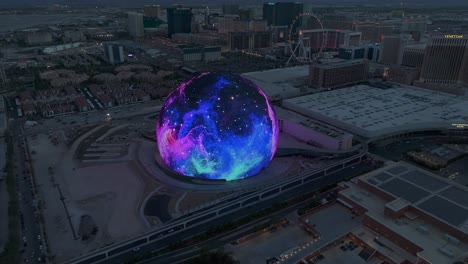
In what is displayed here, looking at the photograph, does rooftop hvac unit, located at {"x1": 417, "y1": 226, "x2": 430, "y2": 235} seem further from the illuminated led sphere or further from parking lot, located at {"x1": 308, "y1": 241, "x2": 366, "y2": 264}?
the illuminated led sphere

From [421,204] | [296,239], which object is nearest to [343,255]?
[296,239]

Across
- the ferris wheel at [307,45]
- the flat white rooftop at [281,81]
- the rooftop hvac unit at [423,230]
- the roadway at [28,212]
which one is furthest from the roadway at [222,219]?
the ferris wheel at [307,45]

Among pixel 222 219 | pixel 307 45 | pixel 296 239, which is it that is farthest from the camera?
pixel 307 45

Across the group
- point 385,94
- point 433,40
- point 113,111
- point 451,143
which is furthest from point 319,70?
point 113,111

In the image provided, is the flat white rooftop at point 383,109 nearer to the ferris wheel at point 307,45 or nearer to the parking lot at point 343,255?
the parking lot at point 343,255

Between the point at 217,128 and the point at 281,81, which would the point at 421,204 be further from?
the point at 281,81

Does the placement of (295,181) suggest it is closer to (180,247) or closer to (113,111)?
(180,247)

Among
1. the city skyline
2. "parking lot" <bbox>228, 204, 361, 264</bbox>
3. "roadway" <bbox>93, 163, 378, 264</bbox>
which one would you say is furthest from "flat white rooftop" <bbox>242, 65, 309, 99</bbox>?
"parking lot" <bbox>228, 204, 361, 264</bbox>
